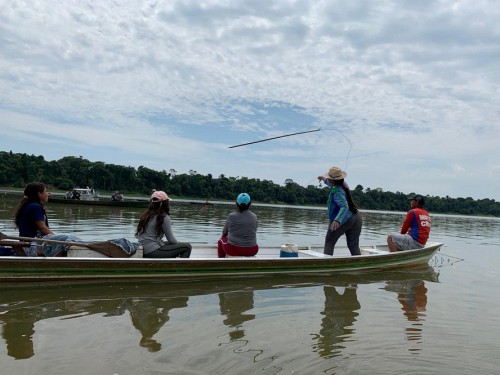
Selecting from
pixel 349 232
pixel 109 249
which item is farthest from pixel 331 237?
pixel 109 249

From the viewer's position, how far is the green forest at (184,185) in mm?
75062

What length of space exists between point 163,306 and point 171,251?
1.58 meters

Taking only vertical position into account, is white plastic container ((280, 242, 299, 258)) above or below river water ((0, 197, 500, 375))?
above

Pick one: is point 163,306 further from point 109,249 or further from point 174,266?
point 109,249

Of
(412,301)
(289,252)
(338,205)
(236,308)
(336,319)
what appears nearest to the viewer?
(336,319)

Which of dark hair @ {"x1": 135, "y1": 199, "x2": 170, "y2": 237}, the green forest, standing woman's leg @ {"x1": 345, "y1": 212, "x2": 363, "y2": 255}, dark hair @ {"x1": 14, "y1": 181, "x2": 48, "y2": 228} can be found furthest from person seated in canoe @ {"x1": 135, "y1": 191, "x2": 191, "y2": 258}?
the green forest

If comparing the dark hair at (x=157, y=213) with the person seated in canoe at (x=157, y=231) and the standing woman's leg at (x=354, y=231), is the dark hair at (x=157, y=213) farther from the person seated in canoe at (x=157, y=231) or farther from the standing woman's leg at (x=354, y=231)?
the standing woman's leg at (x=354, y=231)

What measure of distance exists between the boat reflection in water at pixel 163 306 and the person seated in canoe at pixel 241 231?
649mm

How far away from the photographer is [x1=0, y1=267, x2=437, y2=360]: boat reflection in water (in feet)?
15.2

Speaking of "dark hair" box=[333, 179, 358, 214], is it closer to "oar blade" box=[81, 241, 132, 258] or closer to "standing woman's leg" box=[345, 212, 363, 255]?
"standing woman's leg" box=[345, 212, 363, 255]

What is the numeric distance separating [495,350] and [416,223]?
5.73 m

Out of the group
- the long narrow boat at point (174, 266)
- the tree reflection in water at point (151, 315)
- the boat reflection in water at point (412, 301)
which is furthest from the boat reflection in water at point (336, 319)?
the tree reflection in water at point (151, 315)

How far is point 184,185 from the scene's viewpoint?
91.4 meters

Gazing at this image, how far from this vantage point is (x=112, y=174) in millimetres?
81812
